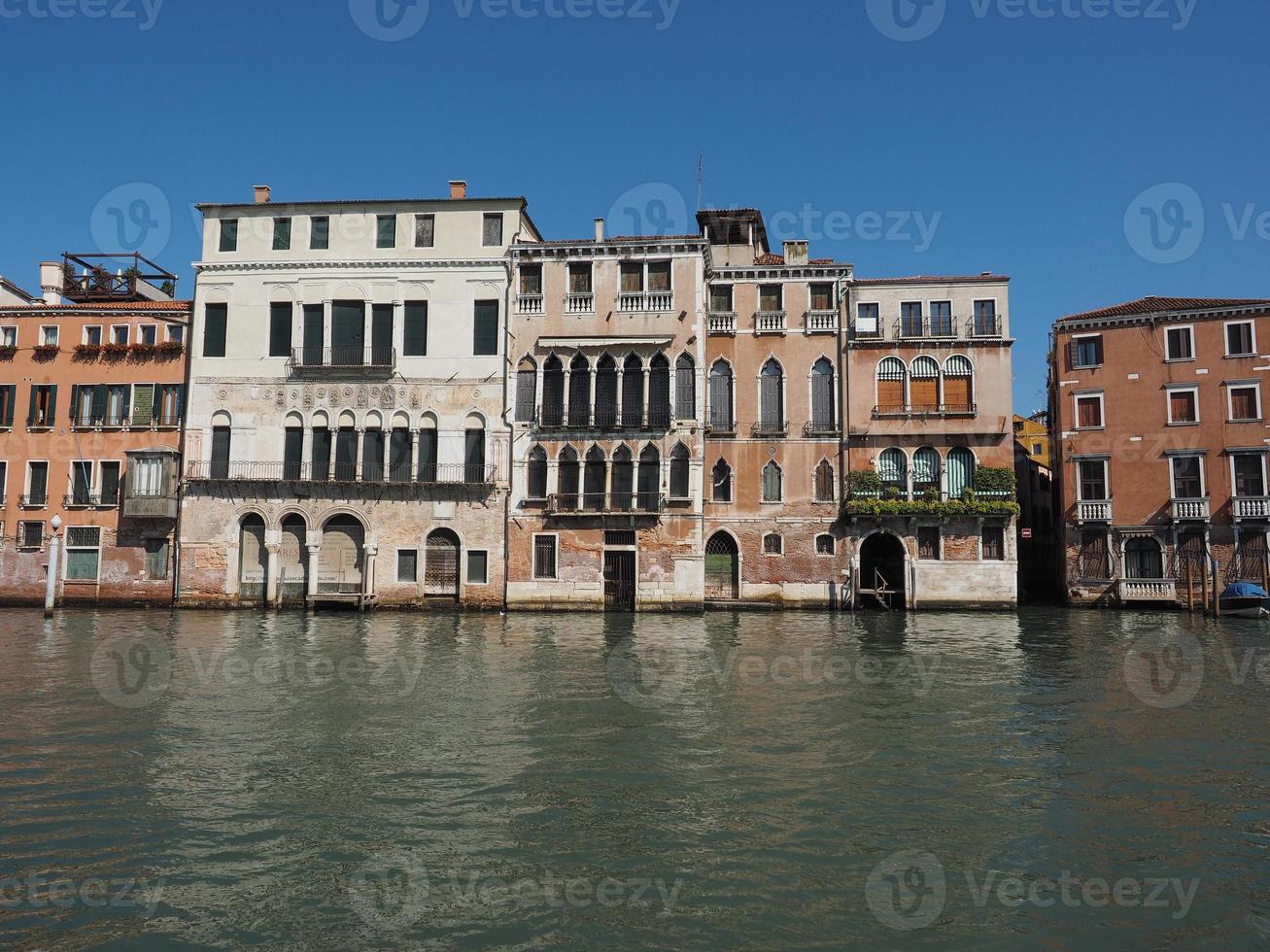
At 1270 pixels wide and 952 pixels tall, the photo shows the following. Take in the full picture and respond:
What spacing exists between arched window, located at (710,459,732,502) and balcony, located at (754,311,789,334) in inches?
196

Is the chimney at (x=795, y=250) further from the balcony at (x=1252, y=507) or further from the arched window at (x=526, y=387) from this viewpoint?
the balcony at (x=1252, y=507)

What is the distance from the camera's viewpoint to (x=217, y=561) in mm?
32688

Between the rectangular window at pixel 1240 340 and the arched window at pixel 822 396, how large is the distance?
14.1m

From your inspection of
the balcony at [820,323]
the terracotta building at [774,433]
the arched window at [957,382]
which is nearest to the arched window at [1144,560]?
the arched window at [957,382]

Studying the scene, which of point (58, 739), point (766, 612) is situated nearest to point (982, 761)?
point (58, 739)

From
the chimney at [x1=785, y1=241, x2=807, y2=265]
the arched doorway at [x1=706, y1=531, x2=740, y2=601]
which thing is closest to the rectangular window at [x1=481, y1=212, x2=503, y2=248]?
the chimney at [x1=785, y1=241, x2=807, y2=265]

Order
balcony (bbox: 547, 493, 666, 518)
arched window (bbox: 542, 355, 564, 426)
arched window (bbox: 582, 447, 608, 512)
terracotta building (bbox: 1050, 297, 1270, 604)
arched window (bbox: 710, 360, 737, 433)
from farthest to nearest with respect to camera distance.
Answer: arched window (bbox: 710, 360, 737, 433), terracotta building (bbox: 1050, 297, 1270, 604), arched window (bbox: 542, 355, 564, 426), arched window (bbox: 582, 447, 608, 512), balcony (bbox: 547, 493, 666, 518)

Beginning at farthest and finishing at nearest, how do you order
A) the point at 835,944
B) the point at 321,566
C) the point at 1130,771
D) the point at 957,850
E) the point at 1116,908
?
the point at 321,566, the point at 1130,771, the point at 957,850, the point at 1116,908, the point at 835,944

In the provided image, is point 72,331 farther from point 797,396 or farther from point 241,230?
point 797,396

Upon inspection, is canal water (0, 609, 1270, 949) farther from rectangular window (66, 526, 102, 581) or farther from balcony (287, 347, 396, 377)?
rectangular window (66, 526, 102, 581)

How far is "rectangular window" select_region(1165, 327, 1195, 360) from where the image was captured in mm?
33812

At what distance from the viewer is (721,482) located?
1332 inches

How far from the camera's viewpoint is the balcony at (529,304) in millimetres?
32938

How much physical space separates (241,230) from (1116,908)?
34115mm
